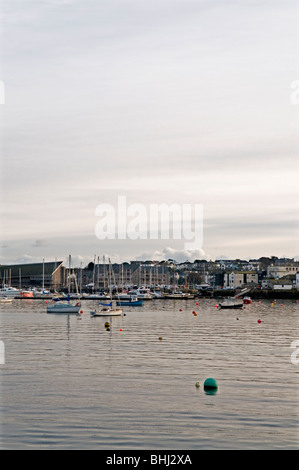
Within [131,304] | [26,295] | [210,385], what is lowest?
[131,304]

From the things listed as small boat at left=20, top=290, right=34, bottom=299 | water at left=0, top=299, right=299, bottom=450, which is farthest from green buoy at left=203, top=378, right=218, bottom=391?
small boat at left=20, top=290, right=34, bottom=299

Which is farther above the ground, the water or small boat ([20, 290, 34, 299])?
the water

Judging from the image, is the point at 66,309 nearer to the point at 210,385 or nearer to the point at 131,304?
the point at 131,304

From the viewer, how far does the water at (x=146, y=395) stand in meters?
23.6

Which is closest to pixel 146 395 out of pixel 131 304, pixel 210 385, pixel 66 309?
pixel 210 385

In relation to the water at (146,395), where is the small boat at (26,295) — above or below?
below

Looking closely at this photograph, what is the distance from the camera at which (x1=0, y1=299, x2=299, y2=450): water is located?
77.3ft

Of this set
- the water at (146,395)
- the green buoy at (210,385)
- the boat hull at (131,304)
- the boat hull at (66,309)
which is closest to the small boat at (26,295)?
the boat hull at (131,304)

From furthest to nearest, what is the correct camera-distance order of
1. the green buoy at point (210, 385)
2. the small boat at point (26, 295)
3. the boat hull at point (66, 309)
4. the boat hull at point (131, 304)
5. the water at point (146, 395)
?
the small boat at point (26, 295)
the boat hull at point (131, 304)
the boat hull at point (66, 309)
the green buoy at point (210, 385)
the water at point (146, 395)

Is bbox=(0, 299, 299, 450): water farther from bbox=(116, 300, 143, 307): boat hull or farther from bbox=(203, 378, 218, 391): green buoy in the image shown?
bbox=(116, 300, 143, 307): boat hull

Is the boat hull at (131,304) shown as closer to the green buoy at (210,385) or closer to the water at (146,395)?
the water at (146,395)

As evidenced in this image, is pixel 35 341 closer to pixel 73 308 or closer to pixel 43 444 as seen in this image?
pixel 43 444

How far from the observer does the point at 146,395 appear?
101 feet

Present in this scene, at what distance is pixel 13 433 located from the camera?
2411 centimetres
